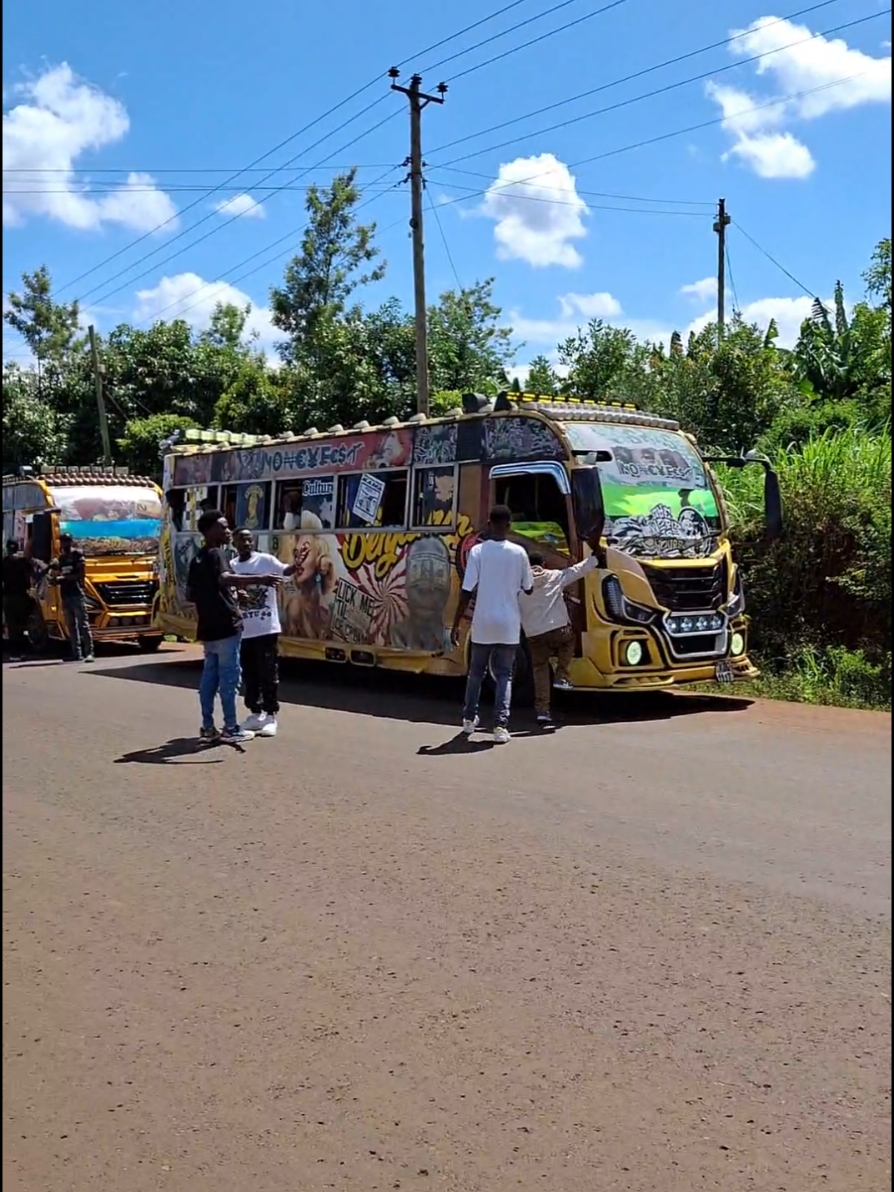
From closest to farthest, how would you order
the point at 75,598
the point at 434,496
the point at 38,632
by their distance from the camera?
the point at 434,496
the point at 75,598
the point at 38,632

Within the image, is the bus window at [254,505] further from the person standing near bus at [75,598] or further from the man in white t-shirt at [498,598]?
the man in white t-shirt at [498,598]

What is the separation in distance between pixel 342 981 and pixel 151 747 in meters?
4.94

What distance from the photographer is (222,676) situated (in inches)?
342

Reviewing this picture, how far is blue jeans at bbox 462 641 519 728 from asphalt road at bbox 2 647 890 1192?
1.09 meters

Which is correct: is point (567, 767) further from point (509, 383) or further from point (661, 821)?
point (509, 383)

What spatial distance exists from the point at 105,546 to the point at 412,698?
7.83 m

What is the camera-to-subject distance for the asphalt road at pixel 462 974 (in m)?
3.08

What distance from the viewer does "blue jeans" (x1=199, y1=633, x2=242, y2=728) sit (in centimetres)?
859

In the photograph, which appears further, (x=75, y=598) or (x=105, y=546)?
(x=105, y=546)

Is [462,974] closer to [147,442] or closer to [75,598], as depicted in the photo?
[75,598]

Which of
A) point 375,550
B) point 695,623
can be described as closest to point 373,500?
point 375,550

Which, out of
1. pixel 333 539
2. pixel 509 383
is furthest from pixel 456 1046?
pixel 509 383

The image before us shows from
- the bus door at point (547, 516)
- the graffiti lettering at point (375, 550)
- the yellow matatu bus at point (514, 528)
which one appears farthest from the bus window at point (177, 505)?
the bus door at point (547, 516)

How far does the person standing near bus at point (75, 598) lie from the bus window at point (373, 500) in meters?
5.16
